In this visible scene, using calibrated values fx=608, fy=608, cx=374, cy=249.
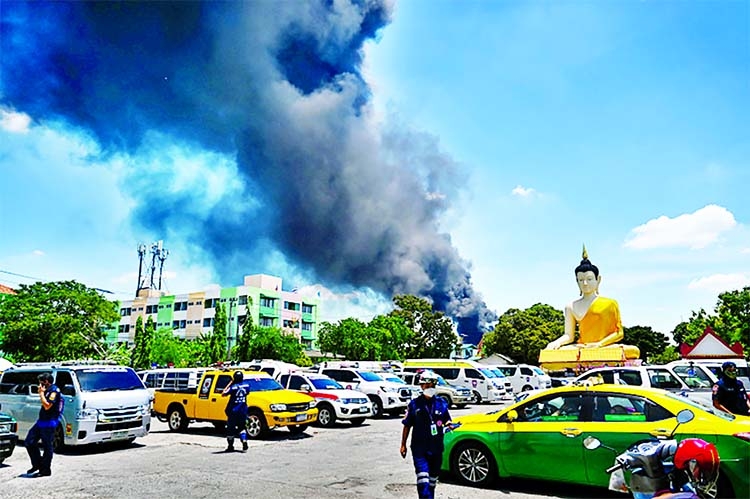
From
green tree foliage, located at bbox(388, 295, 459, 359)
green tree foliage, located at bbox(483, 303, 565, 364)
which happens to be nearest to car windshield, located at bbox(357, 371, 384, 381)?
green tree foliage, located at bbox(388, 295, 459, 359)

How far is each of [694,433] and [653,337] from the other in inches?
3152

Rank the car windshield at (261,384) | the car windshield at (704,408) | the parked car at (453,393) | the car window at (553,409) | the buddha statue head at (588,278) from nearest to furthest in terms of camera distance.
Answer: the car windshield at (704,408) < the car window at (553,409) < the car windshield at (261,384) < the parked car at (453,393) < the buddha statue head at (588,278)

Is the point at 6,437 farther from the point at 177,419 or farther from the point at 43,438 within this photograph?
the point at 177,419

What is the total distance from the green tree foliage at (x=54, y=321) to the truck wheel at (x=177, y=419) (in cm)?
2975

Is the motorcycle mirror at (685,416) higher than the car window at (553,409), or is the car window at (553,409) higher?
the car window at (553,409)

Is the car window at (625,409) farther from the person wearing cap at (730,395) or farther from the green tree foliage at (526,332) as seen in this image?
the green tree foliage at (526,332)

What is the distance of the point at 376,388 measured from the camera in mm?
21609

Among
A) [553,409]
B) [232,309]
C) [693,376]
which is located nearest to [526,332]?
[232,309]

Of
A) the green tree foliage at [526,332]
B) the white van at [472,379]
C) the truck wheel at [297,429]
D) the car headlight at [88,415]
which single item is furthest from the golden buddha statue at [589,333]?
the green tree foliage at [526,332]

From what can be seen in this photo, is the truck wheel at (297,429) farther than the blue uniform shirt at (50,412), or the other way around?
the truck wheel at (297,429)

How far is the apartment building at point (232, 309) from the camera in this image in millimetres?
82188

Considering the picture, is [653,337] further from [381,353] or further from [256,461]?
[256,461]

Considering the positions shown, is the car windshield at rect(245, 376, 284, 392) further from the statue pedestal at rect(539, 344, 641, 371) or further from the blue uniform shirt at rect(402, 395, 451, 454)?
the statue pedestal at rect(539, 344, 641, 371)

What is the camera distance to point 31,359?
41.9 metres
